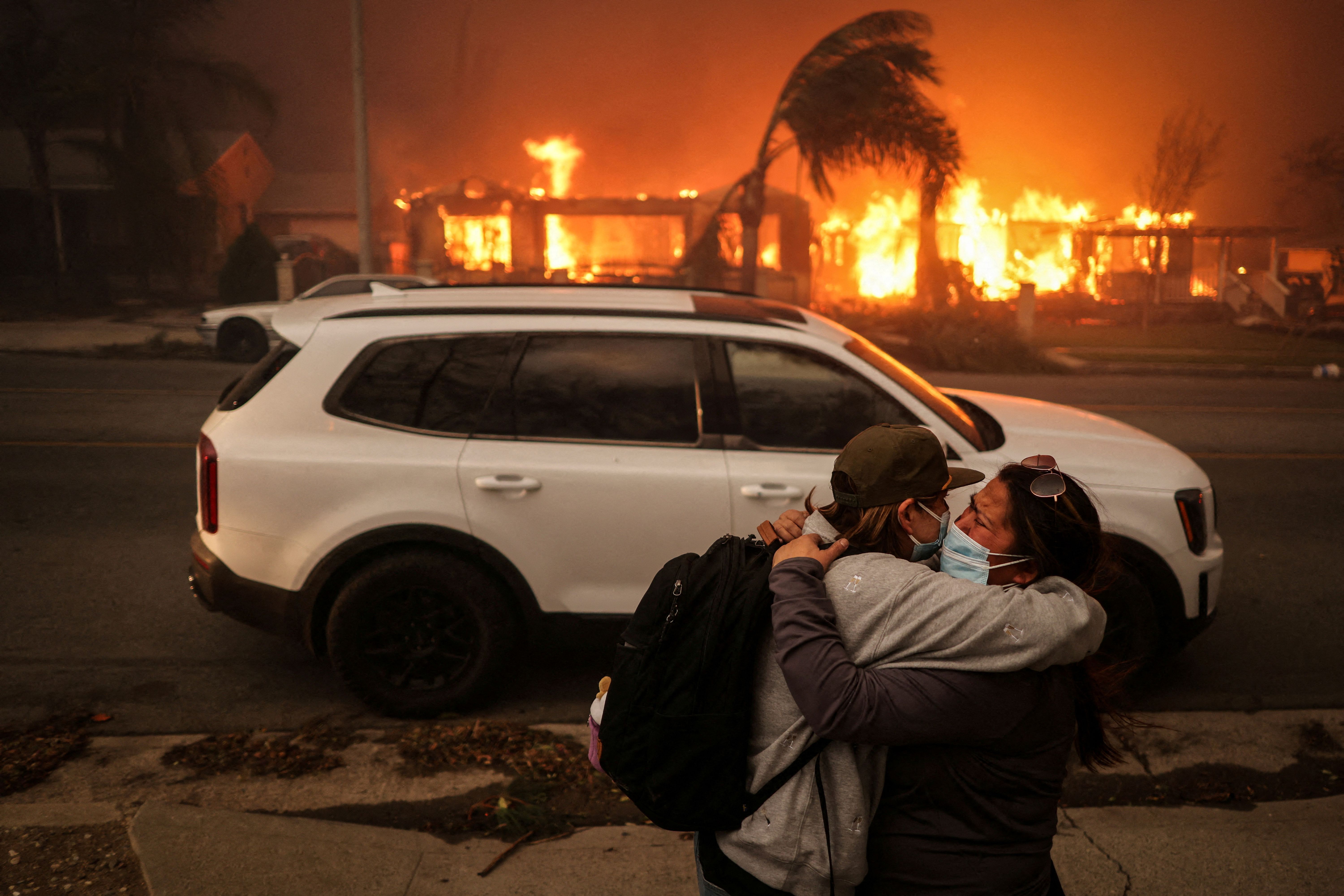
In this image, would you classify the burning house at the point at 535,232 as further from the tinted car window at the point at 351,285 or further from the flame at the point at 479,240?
the tinted car window at the point at 351,285

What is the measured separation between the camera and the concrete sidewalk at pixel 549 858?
3182 mm

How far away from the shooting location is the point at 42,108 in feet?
99.8

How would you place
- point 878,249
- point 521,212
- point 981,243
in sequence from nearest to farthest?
point 521,212
point 981,243
point 878,249

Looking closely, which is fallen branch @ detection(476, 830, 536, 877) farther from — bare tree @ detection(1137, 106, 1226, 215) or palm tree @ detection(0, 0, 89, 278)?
palm tree @ detection(0, 0, 89, 278)

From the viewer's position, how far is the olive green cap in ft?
6.35

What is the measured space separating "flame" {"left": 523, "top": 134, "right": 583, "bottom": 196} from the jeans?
75445mm

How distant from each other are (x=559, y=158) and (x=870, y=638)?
78485 millimetres

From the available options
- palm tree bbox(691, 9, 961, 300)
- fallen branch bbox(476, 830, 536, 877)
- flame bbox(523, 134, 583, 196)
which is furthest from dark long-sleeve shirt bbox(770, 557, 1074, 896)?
flame bbox(523, 134, 583, 196)

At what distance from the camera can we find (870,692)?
5.69ft

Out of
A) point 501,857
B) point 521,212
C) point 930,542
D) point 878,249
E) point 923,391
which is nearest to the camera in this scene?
point 930,542

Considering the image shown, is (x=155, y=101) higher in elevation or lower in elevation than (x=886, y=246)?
higher

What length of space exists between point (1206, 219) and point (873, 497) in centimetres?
6280

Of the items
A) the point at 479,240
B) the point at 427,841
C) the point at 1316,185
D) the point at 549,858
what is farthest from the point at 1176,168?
the point at 427,841

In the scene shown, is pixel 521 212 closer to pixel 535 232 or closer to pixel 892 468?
pixel 535 232
